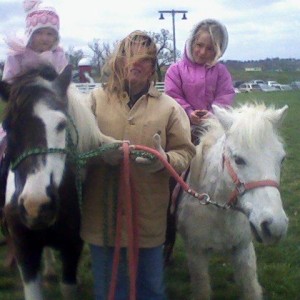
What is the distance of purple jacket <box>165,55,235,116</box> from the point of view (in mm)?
4727

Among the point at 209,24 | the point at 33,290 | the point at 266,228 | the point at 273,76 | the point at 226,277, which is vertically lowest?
the point at 273,76

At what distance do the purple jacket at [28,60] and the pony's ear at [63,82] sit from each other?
0.17 metres

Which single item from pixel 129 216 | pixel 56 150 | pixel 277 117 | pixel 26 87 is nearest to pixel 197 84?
pixel 277 117

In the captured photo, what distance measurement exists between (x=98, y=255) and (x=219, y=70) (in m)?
2.10

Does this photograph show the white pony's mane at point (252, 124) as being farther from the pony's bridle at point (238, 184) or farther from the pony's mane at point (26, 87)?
the pony's mane at point (26, 87)

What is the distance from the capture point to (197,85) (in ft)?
15.5

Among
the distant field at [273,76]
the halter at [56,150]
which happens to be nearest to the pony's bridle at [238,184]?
the halter at [56,150]

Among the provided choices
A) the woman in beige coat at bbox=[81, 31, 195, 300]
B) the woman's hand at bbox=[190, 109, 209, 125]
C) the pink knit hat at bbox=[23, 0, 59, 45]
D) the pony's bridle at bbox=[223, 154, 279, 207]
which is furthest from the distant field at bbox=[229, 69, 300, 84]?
the woman in beige coat at bbox=[81, 31, 195, 300]

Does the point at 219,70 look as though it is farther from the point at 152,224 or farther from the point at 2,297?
the point at 2,297

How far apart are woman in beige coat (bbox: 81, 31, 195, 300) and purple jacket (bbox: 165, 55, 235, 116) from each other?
135 cm

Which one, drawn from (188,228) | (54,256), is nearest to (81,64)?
(54,256)

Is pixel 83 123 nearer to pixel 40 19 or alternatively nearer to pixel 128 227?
pixel 128 227

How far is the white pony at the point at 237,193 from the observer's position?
3.24 meters

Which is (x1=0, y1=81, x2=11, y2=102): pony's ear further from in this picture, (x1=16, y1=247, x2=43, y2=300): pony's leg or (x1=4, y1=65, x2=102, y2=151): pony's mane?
(x1=16, y1=247, x2=43, y2=300): pony's leg
